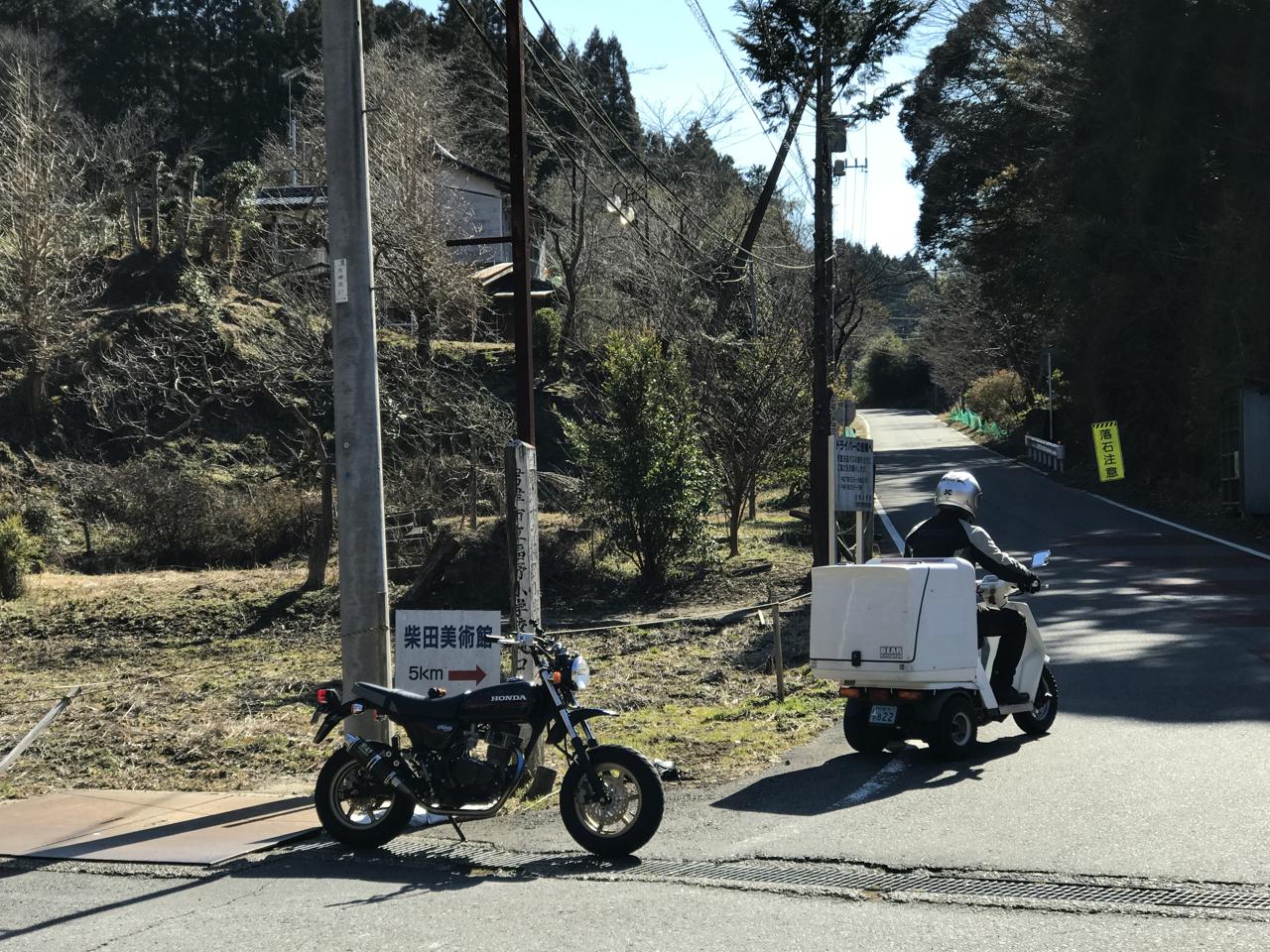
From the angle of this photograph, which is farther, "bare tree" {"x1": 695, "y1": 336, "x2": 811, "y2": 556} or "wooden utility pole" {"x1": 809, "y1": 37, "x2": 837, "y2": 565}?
"bare tree" {"x1": 695, "y1": 336, "x2": 811, "y2": 556}

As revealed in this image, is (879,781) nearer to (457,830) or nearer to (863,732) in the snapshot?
(863,732)

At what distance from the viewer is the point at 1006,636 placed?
387 inches

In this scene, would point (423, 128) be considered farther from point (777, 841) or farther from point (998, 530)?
point (777, 841)

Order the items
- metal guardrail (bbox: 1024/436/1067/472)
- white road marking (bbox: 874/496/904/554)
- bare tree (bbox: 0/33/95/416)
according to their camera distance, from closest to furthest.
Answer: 1. white road marking (bbox: 874/496/904/554)
2. bare tree (bbox: 0/33/95/416)
3. metal guardrail (bbox: 1024/436/1067/472)

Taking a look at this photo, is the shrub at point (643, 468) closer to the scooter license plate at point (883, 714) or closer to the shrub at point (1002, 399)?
the scooter license plate at point (883, 714)

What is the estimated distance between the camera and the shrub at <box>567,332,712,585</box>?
813 inches

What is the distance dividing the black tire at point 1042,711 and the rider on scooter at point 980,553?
0.27 m

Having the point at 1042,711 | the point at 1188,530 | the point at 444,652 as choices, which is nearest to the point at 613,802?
the point at 444,652

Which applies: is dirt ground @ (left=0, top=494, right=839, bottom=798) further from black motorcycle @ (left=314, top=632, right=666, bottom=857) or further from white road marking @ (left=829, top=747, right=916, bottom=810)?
black motorcycle @ (left=314, top=632, right=666, bottom=857)

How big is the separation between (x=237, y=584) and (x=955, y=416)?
63.2m

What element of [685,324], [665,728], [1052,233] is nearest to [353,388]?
[665,728]

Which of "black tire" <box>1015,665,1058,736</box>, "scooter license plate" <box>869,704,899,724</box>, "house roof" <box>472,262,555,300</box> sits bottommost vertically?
"black tire" <box>1015,665,1058,736</box>

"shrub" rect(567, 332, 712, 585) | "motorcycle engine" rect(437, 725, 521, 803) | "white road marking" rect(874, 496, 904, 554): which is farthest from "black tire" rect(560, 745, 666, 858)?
"white road marking" rect(874, 496, 904, 554)

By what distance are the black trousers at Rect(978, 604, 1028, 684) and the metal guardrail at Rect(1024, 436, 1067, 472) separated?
3682cm
